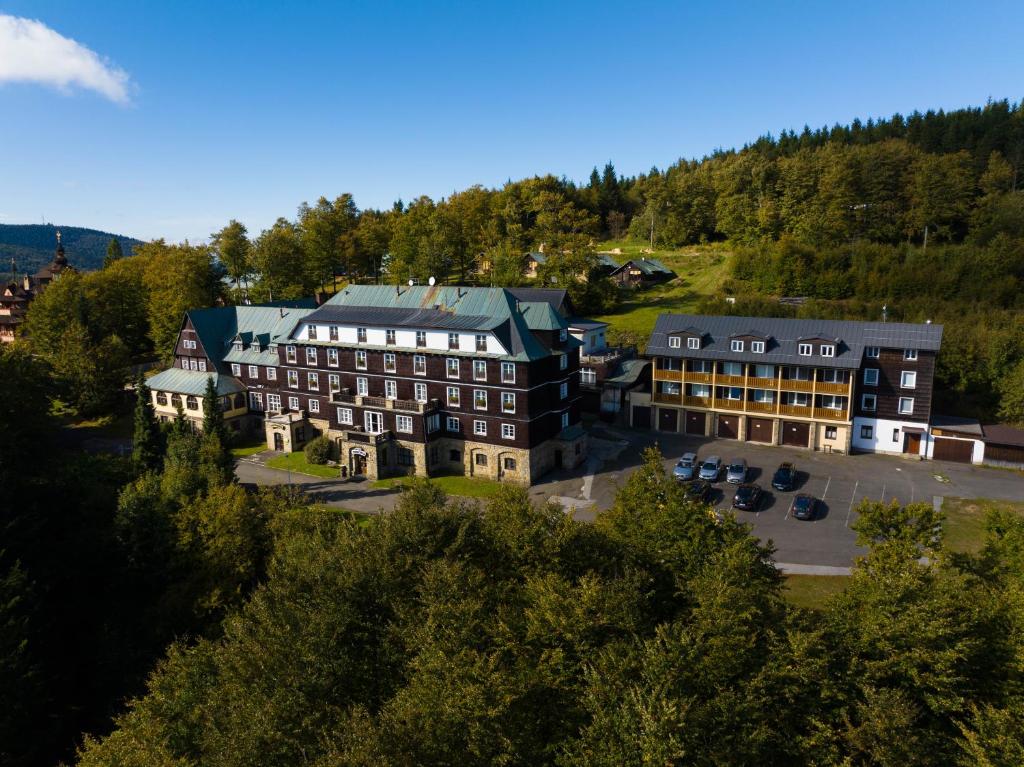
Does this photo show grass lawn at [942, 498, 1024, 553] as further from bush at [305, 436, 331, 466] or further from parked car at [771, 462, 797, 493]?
bush at [305, 436, 331, 466]

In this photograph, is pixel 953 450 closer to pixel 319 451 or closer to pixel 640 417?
pixel 640 417

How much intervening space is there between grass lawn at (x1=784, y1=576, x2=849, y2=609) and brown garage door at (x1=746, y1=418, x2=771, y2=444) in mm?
23261

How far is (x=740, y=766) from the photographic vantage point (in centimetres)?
1681

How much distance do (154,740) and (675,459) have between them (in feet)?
138

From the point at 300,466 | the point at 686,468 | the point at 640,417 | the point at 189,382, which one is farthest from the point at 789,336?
the point at 189,382

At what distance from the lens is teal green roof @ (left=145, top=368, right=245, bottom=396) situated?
6419 centimetres

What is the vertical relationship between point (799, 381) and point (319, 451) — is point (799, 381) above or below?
above

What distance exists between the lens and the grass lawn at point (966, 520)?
1500 inches

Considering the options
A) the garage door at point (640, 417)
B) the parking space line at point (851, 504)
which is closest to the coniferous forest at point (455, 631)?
the parking space line at point (851, 504)

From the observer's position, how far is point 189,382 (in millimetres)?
66125

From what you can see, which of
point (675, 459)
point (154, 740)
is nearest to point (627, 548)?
point (154, 740)

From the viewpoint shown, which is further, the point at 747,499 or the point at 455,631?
the point at 747,499

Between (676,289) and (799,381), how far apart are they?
164ft

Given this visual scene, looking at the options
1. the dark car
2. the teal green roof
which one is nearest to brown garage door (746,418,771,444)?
the dark car
